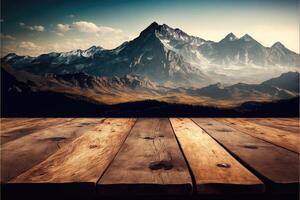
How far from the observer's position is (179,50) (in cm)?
16650

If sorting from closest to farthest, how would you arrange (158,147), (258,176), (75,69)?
1. (258,176)
2. (158,147)
3. (75,69)

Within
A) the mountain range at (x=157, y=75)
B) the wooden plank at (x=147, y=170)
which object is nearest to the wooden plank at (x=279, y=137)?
the wooden plank at (x=147, y=170)

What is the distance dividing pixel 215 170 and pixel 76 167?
0.65 m

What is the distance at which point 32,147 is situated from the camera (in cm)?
173

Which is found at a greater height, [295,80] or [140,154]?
[295,80]

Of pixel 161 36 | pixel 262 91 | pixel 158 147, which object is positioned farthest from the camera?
pixel 161 36

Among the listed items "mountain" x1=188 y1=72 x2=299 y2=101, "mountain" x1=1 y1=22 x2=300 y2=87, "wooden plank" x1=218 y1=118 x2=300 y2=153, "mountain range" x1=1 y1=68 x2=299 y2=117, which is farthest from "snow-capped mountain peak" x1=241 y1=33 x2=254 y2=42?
"wooden plank" x1=218 y1=118 x2=300 y2=153

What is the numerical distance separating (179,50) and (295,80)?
8698cm

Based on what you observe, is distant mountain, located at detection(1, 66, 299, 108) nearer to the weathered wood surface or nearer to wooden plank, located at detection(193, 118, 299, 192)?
wooden plank, located at detection(193, 118, 299, 192)

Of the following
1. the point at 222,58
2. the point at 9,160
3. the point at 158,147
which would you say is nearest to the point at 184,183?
the point at 158,147

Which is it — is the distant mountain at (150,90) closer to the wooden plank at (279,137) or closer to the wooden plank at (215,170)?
the wooden plank at (279,137)

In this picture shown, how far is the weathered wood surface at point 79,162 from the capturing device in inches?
45.1

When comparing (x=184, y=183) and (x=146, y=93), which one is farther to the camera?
(x=146, y=93)

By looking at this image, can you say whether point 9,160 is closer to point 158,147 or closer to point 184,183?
point 158,147
